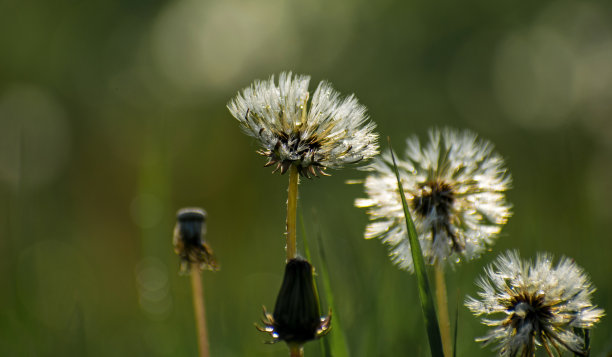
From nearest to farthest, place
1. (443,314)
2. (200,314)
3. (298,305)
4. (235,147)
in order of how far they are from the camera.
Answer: (298,305), (443,314), (200,314), (235,147)

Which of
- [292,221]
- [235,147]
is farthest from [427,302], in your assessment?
[235,147]

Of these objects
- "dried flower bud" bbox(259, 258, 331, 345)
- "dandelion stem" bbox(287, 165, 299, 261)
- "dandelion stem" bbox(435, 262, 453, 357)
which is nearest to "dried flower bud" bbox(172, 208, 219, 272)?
"dandelion stem" bbox(287, 165, 299, 261)

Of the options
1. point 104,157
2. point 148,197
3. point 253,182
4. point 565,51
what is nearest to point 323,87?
point 148,197

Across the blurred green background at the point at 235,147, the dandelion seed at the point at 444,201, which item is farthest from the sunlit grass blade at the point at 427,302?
the blurred green background at the point at 235,147

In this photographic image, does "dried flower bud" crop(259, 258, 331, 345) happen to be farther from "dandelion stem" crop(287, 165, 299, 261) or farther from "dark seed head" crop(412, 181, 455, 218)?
"dark seed head" crop(412, 181, 455, 218)

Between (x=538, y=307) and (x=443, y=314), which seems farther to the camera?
(x=443, y=314)

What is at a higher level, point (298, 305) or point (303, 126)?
point (303, 126)

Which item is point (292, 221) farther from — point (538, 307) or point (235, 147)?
point (235, 147)

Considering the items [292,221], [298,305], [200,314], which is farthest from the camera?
[200,314]
